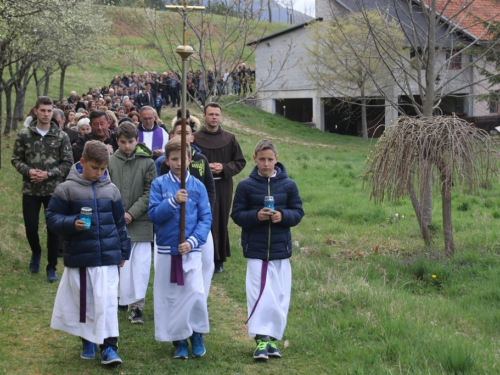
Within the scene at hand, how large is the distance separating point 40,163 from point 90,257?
11.9 ft

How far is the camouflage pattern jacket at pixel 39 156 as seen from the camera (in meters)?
9.23

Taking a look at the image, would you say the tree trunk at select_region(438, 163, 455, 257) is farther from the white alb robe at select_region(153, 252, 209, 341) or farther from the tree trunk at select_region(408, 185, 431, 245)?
the white alb robe at select_region(153, 252, 209, 341)

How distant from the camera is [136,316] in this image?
7605mm

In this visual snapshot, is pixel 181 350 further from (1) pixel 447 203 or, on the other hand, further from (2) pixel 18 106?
(2) pixel 18 106

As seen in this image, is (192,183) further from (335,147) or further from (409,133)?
(335,147)

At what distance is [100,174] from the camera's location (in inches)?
243

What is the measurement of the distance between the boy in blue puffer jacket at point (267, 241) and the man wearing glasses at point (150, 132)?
13.2 feet

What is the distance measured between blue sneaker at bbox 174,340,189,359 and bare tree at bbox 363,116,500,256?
447 centimetres

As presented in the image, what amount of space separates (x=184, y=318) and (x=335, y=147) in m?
32.4

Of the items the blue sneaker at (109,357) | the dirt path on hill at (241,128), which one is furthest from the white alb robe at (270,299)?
the dirt path on hill at (241,128)

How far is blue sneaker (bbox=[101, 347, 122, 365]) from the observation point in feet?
19.7

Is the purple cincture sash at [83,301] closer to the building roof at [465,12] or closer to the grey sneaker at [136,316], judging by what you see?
the grey sneaker at [136,316]

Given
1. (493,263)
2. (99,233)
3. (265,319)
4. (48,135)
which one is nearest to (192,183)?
(99,233)

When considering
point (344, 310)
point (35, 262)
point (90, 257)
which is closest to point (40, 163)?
point (35, 262)
